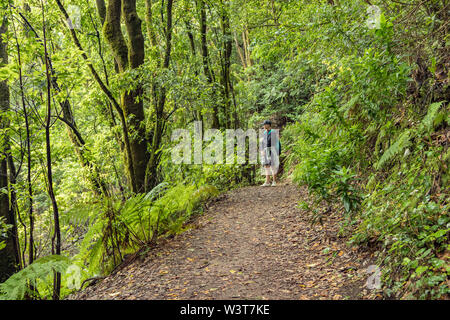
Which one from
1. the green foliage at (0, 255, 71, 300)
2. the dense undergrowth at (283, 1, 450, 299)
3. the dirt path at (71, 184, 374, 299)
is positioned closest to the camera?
the dense undergrowth at (283, 1, 450, 299)

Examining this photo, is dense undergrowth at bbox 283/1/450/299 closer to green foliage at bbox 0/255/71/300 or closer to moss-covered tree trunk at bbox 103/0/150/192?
green foliage at bbox 0/255/71/300

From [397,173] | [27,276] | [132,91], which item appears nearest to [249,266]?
[397,173]

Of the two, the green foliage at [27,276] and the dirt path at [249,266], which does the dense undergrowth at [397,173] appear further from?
the green foliage at [27,276]

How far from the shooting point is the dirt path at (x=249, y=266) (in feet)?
9.92

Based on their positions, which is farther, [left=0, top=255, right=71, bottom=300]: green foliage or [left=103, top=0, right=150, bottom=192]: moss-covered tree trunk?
[left=103, top=0, right=150, bottom=192]: moss-covered tree trunk

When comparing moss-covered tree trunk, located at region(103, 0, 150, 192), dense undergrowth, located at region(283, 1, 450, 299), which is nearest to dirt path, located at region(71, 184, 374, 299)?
dense undergrowth, located at region(283, 1, 450, 299)

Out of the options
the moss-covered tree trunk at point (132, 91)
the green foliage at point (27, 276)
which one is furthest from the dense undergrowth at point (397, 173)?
the moss-covered tree trunk at point (132, 91)

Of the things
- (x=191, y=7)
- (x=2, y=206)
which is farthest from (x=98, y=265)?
(x=191, y=7)

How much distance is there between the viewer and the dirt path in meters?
3.02

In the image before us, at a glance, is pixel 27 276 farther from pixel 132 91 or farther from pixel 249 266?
pixel 132 91

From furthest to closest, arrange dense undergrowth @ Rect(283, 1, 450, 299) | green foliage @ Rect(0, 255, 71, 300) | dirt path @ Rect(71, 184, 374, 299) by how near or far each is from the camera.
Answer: green foliage @ Rect(0, 255, 71, 300), dirt path @ Rect(71, 184, 374, 299), dense undergrowth @ Rect(283, 1, 450, 299)

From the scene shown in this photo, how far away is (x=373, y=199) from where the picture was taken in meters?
3.64

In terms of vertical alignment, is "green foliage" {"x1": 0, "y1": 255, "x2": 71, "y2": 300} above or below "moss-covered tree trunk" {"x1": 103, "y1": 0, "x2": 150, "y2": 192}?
below

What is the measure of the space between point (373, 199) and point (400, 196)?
0.44 meters
